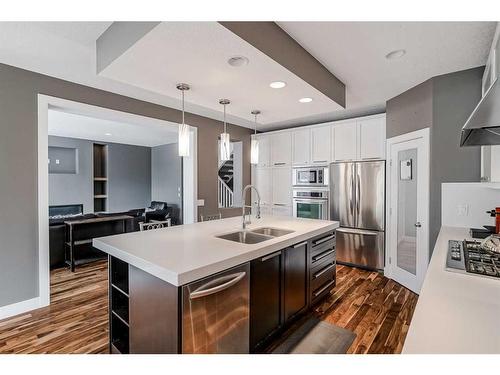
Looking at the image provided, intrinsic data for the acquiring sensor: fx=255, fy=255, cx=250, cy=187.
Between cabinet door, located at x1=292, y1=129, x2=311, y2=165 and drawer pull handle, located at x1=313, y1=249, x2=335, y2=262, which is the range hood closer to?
drawer pull handle, located at x1=313, y1=249, x2=335, y2=262

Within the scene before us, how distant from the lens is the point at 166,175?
8.17 metres

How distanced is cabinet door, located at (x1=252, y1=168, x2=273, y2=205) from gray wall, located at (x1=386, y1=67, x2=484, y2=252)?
2.66 metres

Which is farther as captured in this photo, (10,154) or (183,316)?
(10,154)

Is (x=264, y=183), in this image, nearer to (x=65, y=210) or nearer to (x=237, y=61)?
(x=237, y=61)

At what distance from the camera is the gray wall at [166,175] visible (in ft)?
25.4

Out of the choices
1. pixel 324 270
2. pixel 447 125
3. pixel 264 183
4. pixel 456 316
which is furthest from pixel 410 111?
pixel 456 316

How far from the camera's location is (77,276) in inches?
142

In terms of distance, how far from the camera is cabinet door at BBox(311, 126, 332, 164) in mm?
4207

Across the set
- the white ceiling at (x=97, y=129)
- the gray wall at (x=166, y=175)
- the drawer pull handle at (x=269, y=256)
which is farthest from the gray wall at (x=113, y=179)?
the drawer pull handle at (x=269, y=256)

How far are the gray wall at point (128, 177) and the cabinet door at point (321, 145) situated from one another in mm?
6162
